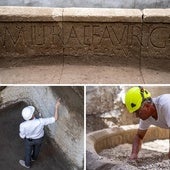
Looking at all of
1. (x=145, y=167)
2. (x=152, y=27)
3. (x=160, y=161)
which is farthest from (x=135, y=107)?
(x=152, y=27)

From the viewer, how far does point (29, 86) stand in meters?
2.66

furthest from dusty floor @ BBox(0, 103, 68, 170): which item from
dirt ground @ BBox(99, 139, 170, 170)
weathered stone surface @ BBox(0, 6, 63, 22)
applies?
weathered stone surface @ BBox(0, 6, 63, 22)

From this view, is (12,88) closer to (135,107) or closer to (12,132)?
(12,132)

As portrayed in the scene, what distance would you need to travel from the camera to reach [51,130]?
2.66 m

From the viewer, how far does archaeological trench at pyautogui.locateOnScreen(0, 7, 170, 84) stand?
3477 millimetres

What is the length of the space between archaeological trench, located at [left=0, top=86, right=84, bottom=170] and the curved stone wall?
16cm

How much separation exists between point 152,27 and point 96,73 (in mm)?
597

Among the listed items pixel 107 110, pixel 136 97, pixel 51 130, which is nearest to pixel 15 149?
pixel 51 130

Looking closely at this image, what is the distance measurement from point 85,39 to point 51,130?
1.17m

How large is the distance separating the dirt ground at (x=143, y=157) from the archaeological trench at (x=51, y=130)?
0.90 ft

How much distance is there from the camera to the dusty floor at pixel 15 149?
2.63 metres

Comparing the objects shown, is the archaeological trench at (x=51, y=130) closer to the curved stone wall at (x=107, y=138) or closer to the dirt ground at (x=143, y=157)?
the curved stone wall at (x=107, y=138)

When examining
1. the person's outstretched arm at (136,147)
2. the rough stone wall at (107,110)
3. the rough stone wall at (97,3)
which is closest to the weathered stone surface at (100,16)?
the rough stone wall at (97,3)

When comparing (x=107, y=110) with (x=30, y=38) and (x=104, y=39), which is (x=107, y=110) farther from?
(x=30, y=38)
